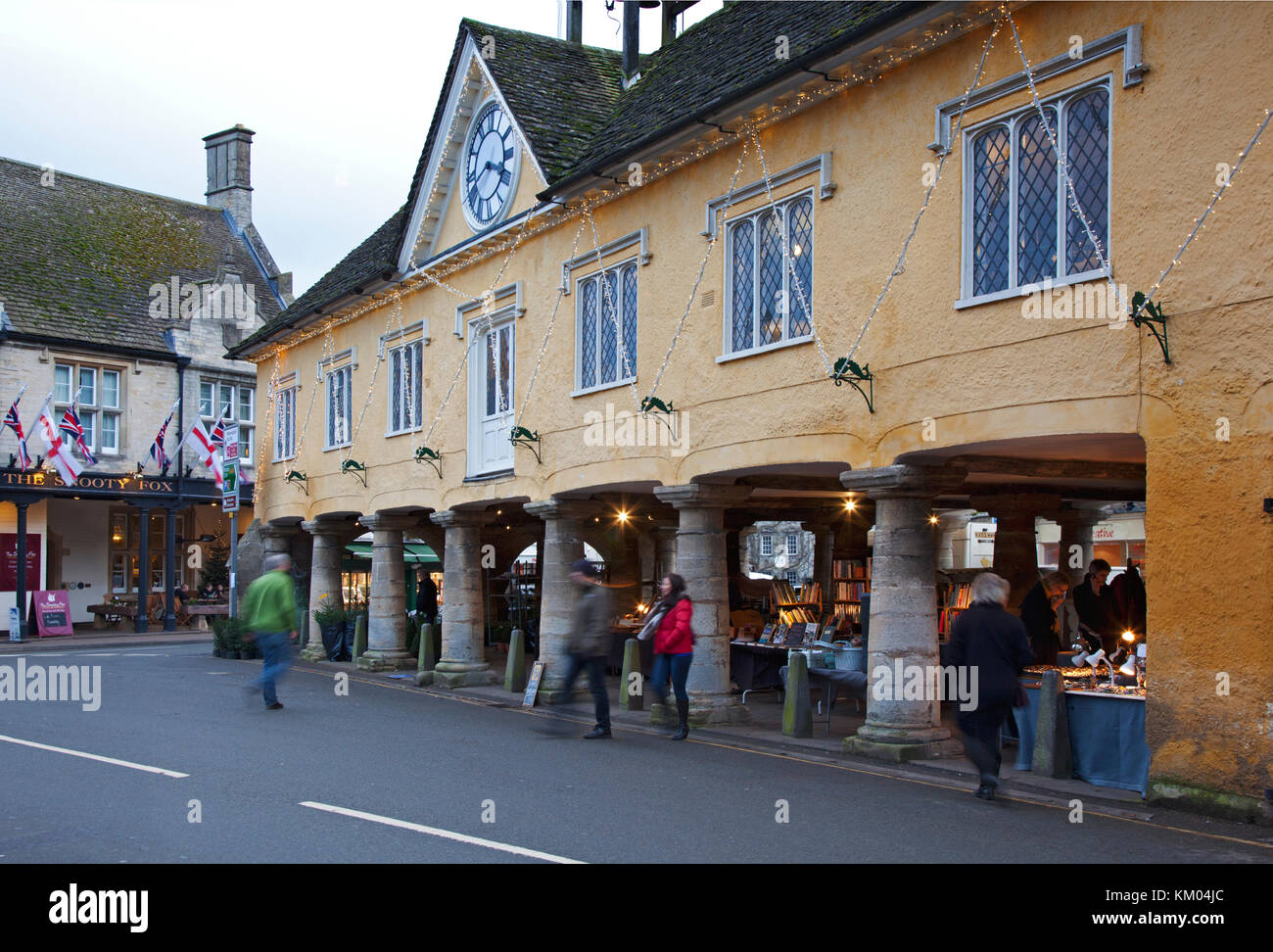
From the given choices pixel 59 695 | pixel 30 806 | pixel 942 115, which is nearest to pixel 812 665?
pixel 942 115

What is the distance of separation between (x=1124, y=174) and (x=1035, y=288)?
1.13 metres

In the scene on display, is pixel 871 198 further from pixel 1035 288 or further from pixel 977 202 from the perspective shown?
pixel 1035 288

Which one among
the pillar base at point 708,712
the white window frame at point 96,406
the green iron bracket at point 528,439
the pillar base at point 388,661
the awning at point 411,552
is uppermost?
the white window frame at point 96,406

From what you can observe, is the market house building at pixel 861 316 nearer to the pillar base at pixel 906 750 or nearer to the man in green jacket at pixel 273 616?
the pillar base at pixel 906 750

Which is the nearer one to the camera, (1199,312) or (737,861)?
(737,861)

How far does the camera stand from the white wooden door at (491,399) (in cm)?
1920

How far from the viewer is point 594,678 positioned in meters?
13.2

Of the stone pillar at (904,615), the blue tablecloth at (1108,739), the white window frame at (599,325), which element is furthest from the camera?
the white window frame at (599,325)

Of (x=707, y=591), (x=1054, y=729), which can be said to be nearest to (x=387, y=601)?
(x=707, y=591)

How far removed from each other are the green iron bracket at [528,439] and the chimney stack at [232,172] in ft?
94.3

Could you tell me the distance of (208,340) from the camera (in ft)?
122

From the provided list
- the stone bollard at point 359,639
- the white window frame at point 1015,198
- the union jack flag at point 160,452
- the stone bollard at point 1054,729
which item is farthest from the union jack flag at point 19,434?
the stone bollard at point 1054,729

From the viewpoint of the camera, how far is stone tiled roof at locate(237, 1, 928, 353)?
43.3 ft

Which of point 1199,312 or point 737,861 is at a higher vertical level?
point 1199,312
